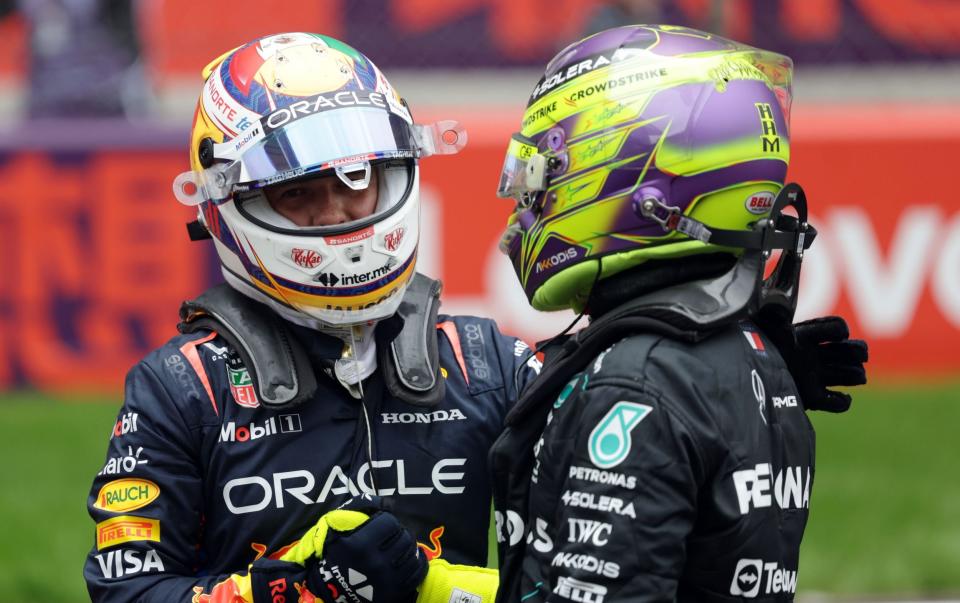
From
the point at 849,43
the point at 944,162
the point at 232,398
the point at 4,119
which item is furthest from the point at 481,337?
the point at 4,119

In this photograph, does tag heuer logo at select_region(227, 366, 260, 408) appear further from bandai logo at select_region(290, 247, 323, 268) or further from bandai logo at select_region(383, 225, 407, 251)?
bandai logo at select_region(383, 225, 407, 251)

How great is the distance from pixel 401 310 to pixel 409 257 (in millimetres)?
128

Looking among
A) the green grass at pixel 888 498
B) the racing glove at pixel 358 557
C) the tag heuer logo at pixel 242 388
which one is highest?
the tag heuer logo at pixel 242 388

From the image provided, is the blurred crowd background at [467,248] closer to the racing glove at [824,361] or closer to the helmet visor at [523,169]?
the racing glove at [824,361]

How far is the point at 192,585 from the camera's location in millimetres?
2855

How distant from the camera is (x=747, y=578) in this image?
7.95 feet

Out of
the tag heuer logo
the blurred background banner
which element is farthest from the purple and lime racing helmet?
the blurred background banner

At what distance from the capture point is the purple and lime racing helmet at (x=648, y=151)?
252cm

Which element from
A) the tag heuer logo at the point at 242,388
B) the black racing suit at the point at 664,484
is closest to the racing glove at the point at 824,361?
the black racing suit at the point at 664,484

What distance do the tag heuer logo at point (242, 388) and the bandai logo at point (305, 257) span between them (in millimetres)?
248

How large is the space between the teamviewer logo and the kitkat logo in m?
1.14

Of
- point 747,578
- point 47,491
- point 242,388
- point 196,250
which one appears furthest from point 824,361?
point 196,250

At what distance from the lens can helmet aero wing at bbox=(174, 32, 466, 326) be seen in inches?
117

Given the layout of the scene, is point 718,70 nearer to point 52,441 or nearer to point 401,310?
point 401,310
